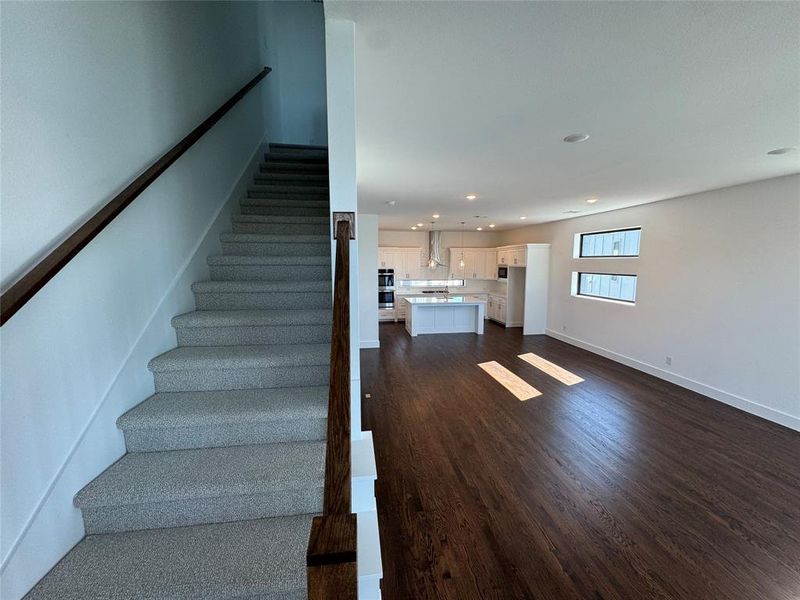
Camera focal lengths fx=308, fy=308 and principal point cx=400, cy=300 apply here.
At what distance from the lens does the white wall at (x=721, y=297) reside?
3.16 meters

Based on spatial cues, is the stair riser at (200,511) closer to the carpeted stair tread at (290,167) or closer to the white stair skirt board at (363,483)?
the white stair skirt board at (363,483)

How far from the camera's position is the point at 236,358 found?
1.67m

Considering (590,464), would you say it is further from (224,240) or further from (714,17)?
(224,240)

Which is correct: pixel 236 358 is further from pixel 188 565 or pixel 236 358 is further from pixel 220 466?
pixel 188 565

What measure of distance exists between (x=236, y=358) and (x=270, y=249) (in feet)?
3.74

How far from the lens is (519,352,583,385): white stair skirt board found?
4.47 m

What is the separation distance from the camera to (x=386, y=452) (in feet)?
8.96

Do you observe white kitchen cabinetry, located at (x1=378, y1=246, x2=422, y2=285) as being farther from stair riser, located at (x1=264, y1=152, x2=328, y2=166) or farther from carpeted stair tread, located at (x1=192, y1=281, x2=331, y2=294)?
carpeted stair tread, located at (x1=192, y1=281, x2=331, y2=294)

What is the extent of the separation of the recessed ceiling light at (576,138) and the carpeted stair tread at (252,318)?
210cm

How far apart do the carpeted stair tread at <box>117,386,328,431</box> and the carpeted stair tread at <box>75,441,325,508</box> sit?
0.43 feet

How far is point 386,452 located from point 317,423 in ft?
4.92

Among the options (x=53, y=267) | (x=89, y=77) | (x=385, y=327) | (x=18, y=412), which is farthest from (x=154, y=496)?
(x=385, y=327)

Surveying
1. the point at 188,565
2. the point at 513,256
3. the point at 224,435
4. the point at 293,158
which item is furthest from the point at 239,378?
the point at 513,256

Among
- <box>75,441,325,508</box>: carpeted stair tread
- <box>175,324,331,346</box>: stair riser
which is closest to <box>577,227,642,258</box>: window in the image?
<box>175,324,331,346</box>: stair riser
